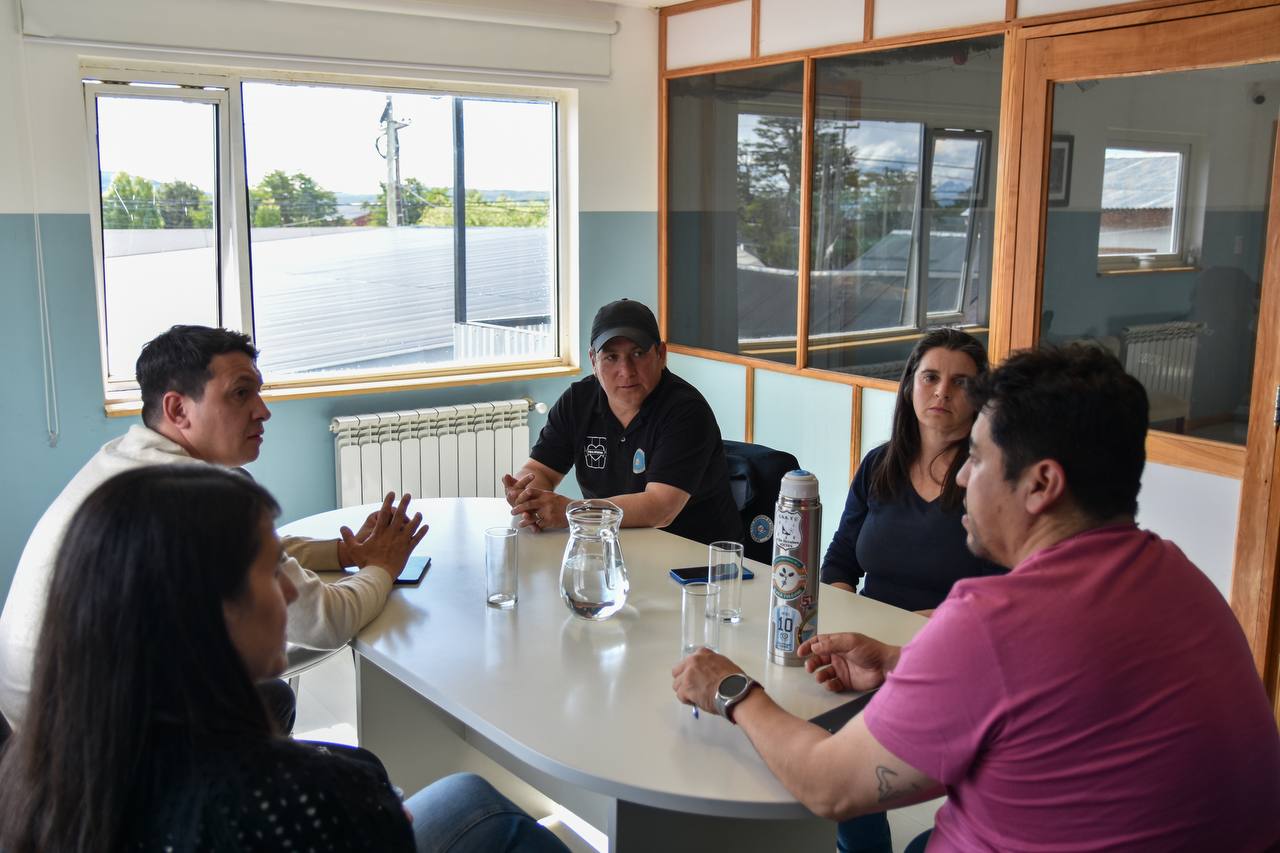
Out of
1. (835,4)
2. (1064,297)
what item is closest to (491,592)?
(1064,297)

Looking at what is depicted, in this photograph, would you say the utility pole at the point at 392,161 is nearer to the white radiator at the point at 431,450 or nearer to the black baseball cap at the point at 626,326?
the white radiator at the point at 431,450

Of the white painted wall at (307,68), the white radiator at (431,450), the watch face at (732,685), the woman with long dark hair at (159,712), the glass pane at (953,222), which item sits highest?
the white painted wall at (307,68)

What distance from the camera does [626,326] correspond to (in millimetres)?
2748

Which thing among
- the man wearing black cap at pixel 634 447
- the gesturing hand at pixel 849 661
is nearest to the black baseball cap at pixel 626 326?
the man wearing black cap at pixel 634 447

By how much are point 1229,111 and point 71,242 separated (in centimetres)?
379

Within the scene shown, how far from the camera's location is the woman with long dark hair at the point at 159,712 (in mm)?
984

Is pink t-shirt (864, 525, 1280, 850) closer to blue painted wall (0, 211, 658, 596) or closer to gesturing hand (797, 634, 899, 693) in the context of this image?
gesturing hand (797, 634, 899, 693)

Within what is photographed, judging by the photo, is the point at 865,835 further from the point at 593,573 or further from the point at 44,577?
the point at 44,577

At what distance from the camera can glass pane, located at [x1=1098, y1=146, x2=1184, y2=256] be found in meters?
3.17

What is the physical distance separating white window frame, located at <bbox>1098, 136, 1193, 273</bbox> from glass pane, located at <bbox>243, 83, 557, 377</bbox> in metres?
2.58

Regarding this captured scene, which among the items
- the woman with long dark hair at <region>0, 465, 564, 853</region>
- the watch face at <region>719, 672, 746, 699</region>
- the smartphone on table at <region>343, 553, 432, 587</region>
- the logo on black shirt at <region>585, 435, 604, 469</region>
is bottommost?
the smartphone on table at <region>343, 553, 432, 587</region>

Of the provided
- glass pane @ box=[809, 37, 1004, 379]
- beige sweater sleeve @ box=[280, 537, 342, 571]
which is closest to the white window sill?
glass pane @ box=[809, 37, 1004, 379]

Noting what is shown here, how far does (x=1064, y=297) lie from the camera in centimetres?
351

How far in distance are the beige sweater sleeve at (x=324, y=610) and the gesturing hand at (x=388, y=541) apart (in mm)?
164
